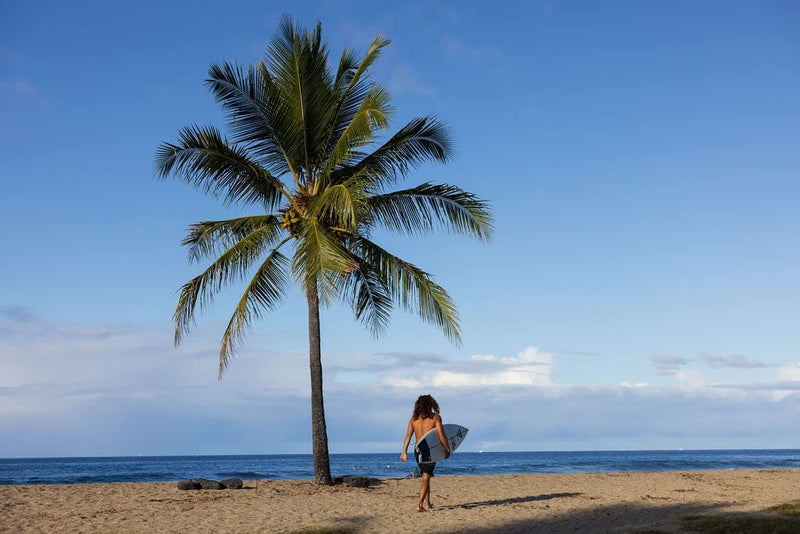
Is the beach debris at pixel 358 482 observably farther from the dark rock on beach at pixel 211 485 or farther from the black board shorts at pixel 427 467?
the black board shorts at pixel 427 467

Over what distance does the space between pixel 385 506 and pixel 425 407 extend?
7.72ft

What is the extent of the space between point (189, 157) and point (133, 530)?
28.7 feet

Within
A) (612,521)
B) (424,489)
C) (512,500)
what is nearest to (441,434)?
(424,489)

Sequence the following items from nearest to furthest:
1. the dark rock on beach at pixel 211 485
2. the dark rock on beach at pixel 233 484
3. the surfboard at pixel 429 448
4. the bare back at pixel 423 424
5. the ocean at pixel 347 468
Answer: the surfboard at pixel 429 448
the bare back at pixel 423 424
the dark rock on beach at pixel 211 485
the dark rock on beach at pixel 233 484
the ocean at pixel 347 468

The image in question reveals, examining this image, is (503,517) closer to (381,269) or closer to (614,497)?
(614,497)

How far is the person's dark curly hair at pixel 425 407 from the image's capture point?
1161 cm

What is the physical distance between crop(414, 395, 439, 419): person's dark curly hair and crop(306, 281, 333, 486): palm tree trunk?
4610 mm

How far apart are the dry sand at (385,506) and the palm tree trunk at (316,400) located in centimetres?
53

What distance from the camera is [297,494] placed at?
47.4 ft

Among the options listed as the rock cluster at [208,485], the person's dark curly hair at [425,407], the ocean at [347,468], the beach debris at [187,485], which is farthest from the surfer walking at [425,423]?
the ocean at [347,468]

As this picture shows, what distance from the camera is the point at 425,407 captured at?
11.6 m

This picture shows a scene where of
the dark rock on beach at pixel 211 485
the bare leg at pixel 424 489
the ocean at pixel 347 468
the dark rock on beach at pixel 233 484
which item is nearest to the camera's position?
the bare leg at pixel 424 489

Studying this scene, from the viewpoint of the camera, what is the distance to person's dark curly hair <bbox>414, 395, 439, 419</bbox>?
38.1 feet

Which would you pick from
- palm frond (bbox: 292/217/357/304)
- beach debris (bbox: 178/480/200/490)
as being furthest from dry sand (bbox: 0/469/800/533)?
palm frond (bbox: 292/217/357/304)
